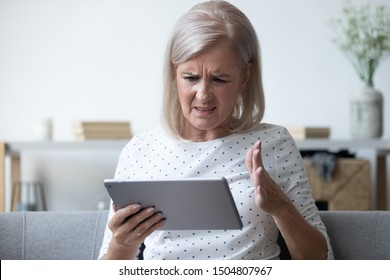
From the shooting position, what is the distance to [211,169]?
61.7 inches

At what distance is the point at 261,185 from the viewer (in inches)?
49.9

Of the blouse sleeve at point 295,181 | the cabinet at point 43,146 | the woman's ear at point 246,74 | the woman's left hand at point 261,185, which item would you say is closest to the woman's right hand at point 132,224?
the woman's left hand at point 261,185

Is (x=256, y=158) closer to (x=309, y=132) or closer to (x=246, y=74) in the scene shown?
(x=246, y=74)

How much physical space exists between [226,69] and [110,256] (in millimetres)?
432

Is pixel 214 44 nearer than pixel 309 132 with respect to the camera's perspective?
Yes

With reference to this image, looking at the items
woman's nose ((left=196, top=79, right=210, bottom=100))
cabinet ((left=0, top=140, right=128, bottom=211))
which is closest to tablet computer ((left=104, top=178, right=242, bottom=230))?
woman's nose ((left=196, top=79, right=210, bottom=100))

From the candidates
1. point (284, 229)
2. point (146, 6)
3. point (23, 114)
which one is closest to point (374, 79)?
point (146, 6)

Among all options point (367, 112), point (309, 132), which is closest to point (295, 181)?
point (309, 132)

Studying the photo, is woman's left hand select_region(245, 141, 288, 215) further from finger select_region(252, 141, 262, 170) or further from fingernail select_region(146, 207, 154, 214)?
fingernail select_region(146, 207, 154, 214)

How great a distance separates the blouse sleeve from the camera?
1.45 m

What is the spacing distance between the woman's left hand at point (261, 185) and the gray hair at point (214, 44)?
30cm

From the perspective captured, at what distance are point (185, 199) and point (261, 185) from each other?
130 mm

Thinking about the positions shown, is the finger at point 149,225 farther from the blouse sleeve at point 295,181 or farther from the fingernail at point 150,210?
the blouse sleeve at point 295,181

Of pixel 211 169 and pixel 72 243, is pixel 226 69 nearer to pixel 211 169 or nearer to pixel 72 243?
pixel 211 169
